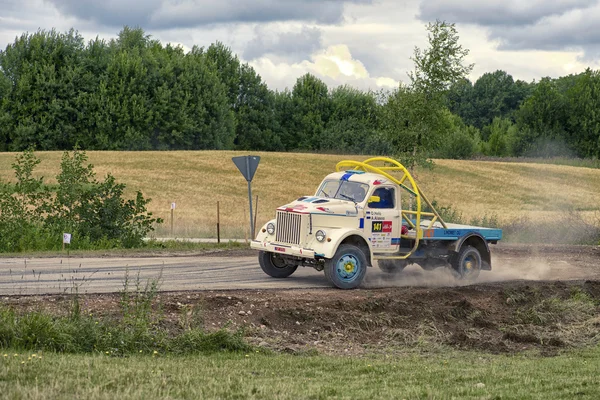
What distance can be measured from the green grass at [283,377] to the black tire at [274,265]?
23.7ft

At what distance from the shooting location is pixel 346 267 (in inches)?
687

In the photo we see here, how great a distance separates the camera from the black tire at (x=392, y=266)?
19.5 metres

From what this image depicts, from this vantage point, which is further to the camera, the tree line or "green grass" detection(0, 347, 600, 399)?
the tree line

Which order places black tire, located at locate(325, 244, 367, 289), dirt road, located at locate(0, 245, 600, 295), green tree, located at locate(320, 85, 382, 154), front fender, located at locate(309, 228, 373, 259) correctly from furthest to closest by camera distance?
green tree, located at locate(320, 85, 382, 154), black tire, located at locate(325, 244, 367, 289), front fender, located at locate(309, 228, 373, 259), dirt road, located at locate(0, 245, 600, 295)

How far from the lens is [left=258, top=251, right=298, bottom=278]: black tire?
61.6 feet

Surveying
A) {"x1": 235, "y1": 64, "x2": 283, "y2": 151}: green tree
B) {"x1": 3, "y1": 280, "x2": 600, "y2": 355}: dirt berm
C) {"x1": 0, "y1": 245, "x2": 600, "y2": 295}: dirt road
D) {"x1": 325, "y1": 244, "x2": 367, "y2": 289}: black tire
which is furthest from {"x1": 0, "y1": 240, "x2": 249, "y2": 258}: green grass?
{"x1": 235, "y1": 64, "x2": 283, "y2": 151}: green tree

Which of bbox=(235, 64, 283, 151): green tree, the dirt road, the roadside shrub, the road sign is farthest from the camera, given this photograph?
bbox=(235, 64, 283, 151): green tree

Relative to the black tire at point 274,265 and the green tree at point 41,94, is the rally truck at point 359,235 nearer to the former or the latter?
the black tire at point 274,265

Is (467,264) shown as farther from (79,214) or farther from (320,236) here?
(79,214)

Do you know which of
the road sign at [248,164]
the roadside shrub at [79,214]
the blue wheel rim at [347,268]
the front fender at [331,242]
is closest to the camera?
the front fender at [331,242]

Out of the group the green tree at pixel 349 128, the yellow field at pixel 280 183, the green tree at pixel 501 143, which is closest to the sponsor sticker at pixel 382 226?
the yellow field at pixel 280 183

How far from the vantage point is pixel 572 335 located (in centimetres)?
1444

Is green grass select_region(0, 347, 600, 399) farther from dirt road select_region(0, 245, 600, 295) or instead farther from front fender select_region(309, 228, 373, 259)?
front fender select_region(309, 228, 373, 259)

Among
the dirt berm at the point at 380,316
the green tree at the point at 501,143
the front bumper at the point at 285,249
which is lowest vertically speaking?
the dirt berm at the point at 380,316
